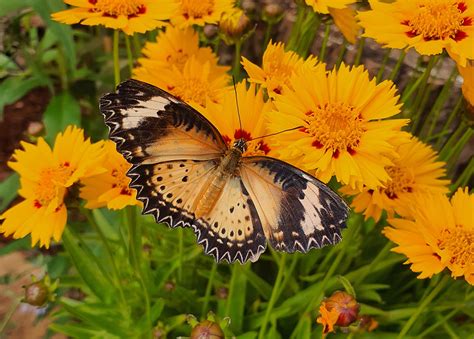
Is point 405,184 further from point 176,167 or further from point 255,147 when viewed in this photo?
point 176,167

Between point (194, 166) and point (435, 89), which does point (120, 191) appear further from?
point (435, 89)

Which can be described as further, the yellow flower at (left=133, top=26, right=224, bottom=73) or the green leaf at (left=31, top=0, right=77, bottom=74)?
the green leaf at (left=31, top=0, right=77, bottom=74)

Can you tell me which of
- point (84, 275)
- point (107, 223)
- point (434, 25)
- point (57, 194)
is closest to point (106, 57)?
point (107, 223)

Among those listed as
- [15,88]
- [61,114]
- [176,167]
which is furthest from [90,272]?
[15,88]

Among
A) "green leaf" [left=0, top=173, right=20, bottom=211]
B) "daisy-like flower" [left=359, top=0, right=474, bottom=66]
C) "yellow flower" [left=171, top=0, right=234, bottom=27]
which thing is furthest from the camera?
"green leaf" [left=0, top=173, right=20, bottom=211]

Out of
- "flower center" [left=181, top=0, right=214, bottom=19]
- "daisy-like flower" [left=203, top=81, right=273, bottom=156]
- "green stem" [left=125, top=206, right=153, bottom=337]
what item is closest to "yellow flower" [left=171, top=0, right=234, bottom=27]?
"flower center" [left=181, top=0, right=214, bottom=19]

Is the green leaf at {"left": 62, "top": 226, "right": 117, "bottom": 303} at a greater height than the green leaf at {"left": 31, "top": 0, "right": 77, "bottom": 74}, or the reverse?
the green leaf at {"left": 31, "top": 0, "right": 77, "bottom": 74}

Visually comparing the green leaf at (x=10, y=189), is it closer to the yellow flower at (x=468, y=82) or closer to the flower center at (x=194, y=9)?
the flower center at (x=194, y=9)

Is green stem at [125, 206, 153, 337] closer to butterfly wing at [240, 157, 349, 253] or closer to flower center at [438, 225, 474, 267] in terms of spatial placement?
butterfly wing at [240, 157, 349, 253]

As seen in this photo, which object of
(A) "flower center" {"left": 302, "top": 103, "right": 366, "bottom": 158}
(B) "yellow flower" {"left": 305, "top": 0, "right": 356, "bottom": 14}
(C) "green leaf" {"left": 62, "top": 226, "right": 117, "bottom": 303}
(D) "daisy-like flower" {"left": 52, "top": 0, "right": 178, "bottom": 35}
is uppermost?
(B) "yellow flower" {"left": 305, "top": 0, "right": 356, "bottom": 14}
